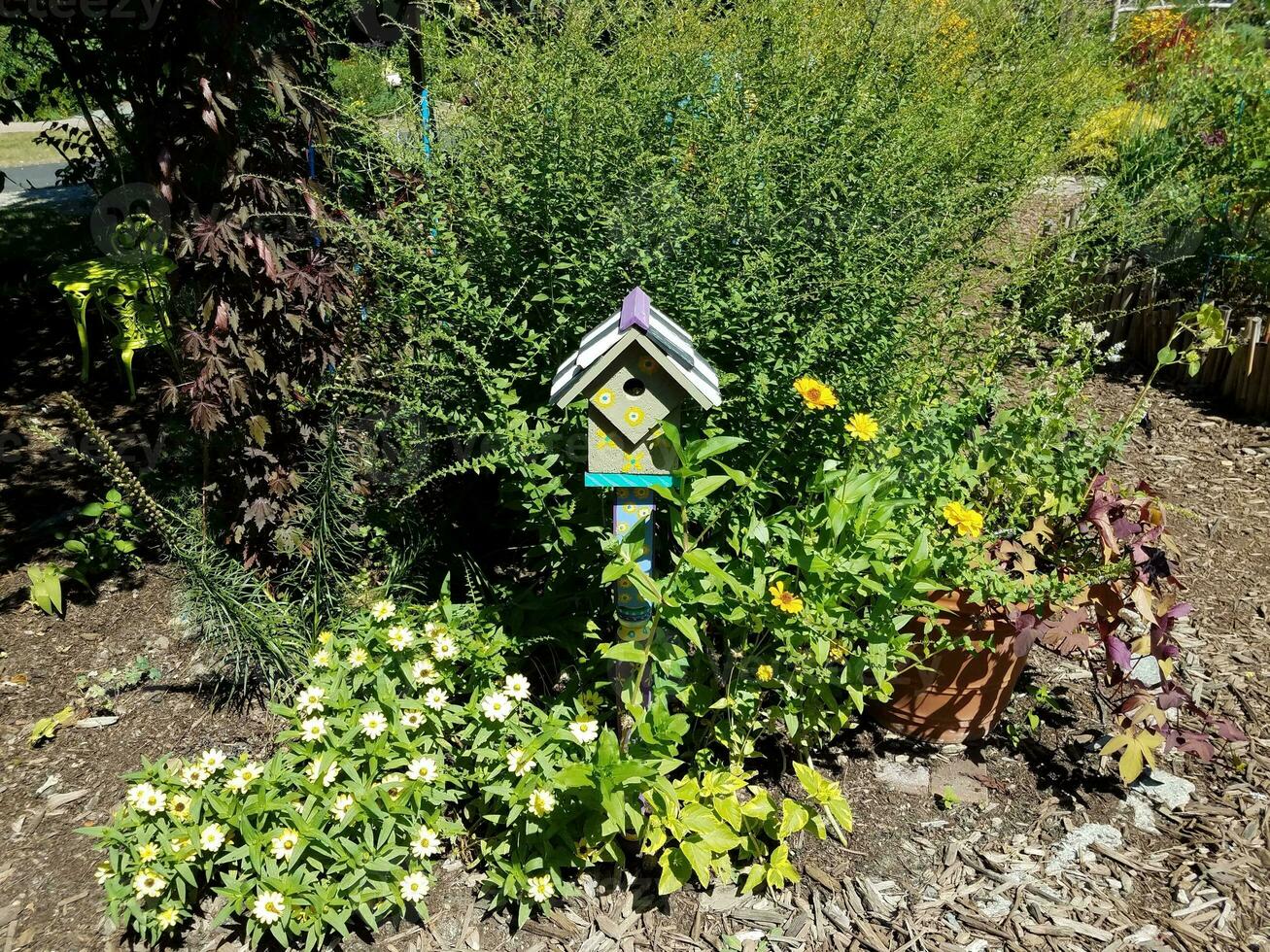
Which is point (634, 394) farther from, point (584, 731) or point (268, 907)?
point (268, 907)

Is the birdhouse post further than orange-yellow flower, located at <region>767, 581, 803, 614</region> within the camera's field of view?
No

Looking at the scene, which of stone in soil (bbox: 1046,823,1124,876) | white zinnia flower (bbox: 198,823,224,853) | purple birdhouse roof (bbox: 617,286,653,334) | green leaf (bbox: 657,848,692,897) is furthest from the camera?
stone in soil (bbox: 1046,823,1124,876)

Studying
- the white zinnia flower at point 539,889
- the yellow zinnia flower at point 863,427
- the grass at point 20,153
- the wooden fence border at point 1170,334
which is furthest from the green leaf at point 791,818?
the grass at point 20,153

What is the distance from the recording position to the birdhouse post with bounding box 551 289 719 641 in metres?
2.11

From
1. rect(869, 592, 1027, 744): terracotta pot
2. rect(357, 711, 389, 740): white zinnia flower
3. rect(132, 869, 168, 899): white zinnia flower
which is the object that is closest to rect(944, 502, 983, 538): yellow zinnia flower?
rect(869, 592, 1027, 744): terracotta pot

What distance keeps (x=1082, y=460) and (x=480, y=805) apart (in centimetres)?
209

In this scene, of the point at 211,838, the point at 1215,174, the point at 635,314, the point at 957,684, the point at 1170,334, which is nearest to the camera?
the point at 635,314

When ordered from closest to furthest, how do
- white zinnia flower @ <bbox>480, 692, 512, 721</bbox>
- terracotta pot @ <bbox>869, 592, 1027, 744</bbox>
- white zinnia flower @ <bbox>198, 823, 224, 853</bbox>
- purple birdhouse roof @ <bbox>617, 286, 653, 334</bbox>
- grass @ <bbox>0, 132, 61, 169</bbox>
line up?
purple birdhouse roof @ <bbox>617, 286, 653, 334</bbox>, white zinnia flower @ <bbox>198, 823, 224, 853</bbox>, white zinnia flower @ <bbox>480, 692, 512, 721</bbox>, terracotta pot @ <bbox>869, 592, 1027, 744</bbox>, grass @ <bbox>0, 132, 61, 169</bbox>

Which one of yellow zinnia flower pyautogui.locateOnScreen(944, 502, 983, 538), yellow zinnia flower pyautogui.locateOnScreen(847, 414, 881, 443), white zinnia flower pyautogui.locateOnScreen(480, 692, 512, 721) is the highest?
yellow zinnia flower pyautogui.locateOnScreen(847, 414, 881, 443)

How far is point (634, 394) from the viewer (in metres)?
2.16

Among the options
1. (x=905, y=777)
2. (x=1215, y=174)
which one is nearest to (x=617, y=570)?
(x=905, y=777)

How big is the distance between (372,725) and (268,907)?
1.56 ft

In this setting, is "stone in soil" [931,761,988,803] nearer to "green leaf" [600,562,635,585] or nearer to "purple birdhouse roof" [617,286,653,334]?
"green leaf" [600,562,635,585]

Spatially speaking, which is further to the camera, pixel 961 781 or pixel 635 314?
pixel 961 781
